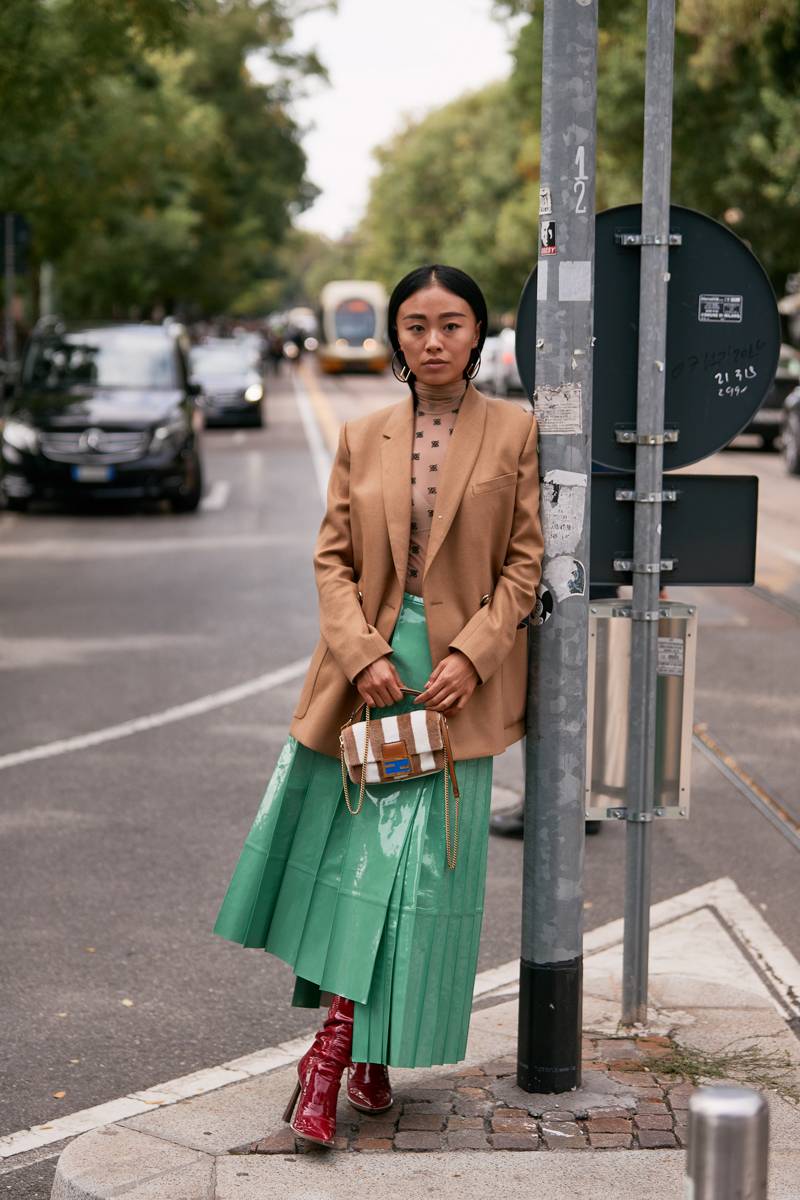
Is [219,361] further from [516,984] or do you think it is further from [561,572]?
[561,572]

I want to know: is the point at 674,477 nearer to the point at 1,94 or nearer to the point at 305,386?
the point at 1,94

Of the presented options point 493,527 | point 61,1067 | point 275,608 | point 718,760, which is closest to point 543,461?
point 493,527

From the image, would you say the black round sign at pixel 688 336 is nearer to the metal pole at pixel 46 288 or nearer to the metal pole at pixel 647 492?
the metal pole at pixel 647 492

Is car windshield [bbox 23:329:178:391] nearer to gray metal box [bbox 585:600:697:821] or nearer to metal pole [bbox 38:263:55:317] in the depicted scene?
gray metal box [bbox 585:600:697:821]

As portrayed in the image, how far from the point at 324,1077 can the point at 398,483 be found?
1294 mm

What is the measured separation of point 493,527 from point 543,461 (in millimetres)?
243

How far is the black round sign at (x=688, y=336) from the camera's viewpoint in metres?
4.39

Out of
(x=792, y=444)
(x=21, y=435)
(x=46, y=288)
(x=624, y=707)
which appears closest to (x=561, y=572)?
(x=624, y=707)

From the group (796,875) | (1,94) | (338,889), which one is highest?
(1,94)

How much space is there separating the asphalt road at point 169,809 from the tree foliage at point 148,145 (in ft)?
21.7

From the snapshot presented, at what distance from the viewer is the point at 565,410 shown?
4082 millimetres

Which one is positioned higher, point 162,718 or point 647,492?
point 647,492

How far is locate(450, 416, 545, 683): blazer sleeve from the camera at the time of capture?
12.6ft

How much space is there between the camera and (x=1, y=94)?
18938 mm
